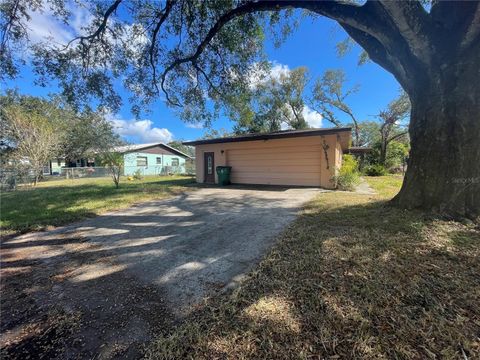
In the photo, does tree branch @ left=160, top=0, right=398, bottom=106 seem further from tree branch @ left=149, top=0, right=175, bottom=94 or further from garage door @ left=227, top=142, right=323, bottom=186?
garage door @ left=227, top=142, right=323, bottom=186

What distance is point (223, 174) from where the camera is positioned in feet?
36.8

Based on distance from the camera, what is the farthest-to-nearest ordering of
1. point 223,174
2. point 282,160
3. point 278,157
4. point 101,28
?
point 223,174 → point 278,157 → point 282,160 → point 101,28

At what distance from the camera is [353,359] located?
1324mm

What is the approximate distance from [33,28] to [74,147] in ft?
79.2

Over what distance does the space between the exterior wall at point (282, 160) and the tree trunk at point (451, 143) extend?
5006 mm

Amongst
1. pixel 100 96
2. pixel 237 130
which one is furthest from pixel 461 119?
pixel 237 130

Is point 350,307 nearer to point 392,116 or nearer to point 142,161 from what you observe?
point 392,116

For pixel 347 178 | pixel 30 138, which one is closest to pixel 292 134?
pixel 347 178

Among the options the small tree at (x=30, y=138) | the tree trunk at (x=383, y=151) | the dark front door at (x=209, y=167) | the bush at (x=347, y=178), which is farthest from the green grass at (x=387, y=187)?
the small tree at (x=30, y=138)

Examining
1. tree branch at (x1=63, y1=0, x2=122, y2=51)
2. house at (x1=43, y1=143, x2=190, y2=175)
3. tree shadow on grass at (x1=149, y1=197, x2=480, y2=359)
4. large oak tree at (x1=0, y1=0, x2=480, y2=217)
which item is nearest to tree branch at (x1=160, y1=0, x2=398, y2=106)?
large oak tree at (x1=0, y1=0, x2=480, y2=217)

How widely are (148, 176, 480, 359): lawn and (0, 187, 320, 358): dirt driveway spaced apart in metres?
0.31

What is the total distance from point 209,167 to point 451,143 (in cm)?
1036

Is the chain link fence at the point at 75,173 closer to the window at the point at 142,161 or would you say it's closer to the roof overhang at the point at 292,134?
the window at the point at 142,161

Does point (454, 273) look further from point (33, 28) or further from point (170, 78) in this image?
point (33, 28)
